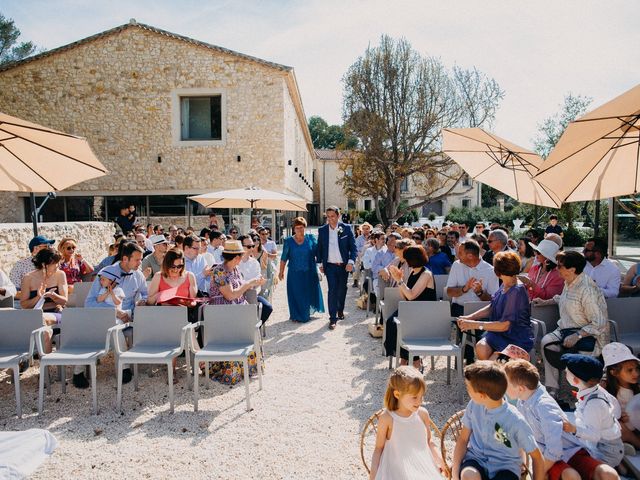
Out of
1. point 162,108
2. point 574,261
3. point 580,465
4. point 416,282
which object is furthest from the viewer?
point 162,108

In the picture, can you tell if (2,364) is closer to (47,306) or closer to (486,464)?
(47,306)

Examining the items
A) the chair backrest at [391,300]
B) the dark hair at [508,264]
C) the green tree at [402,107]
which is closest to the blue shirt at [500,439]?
the dark hair at [508,264]

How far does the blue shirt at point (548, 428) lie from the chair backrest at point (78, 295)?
5782 mm

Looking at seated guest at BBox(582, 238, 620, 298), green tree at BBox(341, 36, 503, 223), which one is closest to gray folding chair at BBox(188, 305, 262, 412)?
seated guest at BBox(582, 238, 620, 298)

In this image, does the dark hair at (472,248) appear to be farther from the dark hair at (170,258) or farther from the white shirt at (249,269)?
the dark hair at (170,258)

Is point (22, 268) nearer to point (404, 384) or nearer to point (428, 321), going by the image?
point (428, 321)

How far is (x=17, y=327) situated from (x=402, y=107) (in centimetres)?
2155

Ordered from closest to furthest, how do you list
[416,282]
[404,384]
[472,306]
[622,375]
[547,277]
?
[404,384] < [622,375] < [472,306] < [416,282] < [547,277]

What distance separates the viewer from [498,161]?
705 cm

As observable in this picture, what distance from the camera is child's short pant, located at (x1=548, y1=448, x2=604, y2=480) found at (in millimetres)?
2807

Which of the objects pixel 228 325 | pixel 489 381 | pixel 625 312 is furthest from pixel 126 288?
pixel 625 312

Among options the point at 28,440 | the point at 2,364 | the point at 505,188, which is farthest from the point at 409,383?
the point at 505,188

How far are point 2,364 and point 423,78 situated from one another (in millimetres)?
22629

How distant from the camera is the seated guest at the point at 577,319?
449cm
